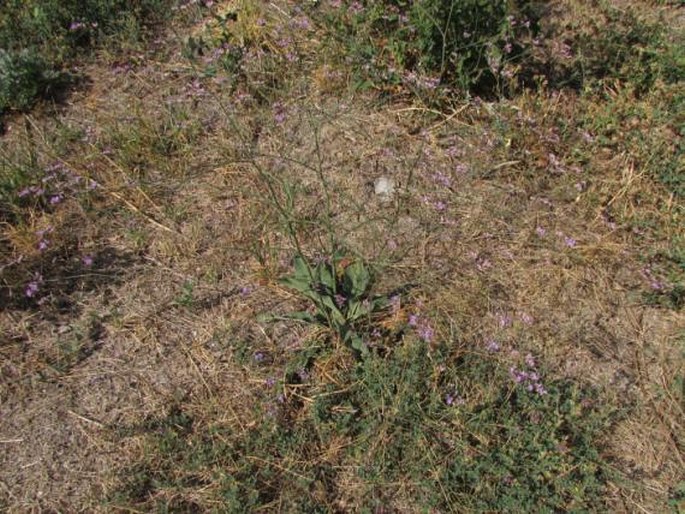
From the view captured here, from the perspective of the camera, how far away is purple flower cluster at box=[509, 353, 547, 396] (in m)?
2.83

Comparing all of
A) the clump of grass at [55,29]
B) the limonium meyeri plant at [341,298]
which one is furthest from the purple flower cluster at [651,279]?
the clump of grass at [55,29]

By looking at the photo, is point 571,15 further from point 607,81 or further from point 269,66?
point 269,66

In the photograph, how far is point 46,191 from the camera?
3725 mm

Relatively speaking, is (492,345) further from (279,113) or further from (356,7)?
(356,7)

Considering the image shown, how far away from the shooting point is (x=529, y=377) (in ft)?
9.50

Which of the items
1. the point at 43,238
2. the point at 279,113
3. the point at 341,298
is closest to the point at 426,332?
the point at 341,298

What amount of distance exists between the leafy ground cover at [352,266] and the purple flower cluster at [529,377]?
0.02m

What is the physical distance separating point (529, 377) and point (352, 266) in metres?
1.01

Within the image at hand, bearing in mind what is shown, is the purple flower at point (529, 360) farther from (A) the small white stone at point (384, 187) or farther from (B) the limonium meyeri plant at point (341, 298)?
(A) the small white stone at point (384, 187)

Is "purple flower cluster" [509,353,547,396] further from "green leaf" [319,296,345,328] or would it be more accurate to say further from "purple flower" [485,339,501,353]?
"green leaf" [319,296,345,328]

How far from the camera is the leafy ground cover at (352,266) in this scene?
2.72 metres

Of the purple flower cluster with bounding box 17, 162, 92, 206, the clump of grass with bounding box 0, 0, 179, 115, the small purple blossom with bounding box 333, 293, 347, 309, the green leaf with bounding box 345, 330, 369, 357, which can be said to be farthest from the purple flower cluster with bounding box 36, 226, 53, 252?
the green leaf with bounding box 345, 330, 369, 357

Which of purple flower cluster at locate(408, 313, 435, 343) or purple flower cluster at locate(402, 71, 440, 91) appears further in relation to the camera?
purple flower cluster at locate(402, 71, 440, 91)

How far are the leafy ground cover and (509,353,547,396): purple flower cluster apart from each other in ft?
0.06
